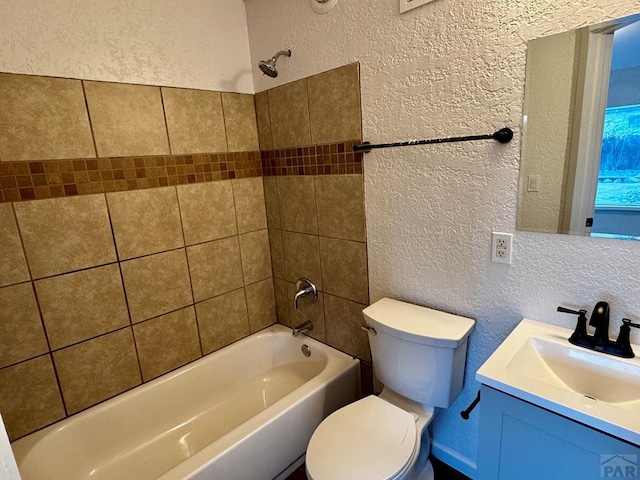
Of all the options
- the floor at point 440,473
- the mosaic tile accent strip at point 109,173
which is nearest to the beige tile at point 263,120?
the mosaic tile accent strip at point 109,173

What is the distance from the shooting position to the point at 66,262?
4.90ft

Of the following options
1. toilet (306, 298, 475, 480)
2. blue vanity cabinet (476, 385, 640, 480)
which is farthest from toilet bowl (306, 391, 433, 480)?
blue vanity cabinet (476, 385, 640, 480)

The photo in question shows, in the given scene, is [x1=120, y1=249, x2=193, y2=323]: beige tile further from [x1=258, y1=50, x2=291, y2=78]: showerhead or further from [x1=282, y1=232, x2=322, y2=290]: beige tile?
[x1=258, y1=50, x2=291, y2=78]: showerhead

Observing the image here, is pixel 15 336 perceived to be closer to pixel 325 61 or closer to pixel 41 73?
pixel 41 73

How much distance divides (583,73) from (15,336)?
222 centimetres

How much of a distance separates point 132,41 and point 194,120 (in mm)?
412

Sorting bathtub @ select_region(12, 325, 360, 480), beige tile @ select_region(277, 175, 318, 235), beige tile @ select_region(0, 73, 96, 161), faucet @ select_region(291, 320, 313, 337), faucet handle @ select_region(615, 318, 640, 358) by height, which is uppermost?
beige tile @ select_region(0, 73, 96, 161)

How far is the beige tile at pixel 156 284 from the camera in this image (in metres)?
1.69

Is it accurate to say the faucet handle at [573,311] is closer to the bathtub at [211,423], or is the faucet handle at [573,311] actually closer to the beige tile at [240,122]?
the bathtub at [211,423]

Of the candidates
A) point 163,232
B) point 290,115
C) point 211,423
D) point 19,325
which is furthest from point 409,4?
point 211,423

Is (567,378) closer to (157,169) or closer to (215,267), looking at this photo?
(215,267)

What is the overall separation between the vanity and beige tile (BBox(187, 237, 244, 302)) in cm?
145

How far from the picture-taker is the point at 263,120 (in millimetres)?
2039

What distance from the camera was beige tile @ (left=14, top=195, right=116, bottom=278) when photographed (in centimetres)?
141
